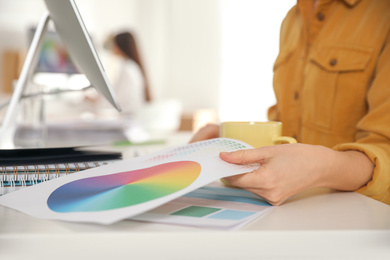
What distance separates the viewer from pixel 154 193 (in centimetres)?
46

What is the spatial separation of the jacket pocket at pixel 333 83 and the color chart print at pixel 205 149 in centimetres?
45

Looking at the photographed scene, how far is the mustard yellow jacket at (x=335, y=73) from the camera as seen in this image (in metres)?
0.80

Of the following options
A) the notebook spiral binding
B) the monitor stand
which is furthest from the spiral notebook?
the monitor stand

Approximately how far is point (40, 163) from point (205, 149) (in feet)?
0.75

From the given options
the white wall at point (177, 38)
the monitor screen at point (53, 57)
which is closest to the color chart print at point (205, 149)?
the monitor screen at point (53, 57)

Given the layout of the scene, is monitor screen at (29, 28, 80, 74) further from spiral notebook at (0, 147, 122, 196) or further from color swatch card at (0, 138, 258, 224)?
color swatch card at (0, 138, 258, 224)

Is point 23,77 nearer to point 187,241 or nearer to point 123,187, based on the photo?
point 123,187

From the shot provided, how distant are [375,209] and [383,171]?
14 cm

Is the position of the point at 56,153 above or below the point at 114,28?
below

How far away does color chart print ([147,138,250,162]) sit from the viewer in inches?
22.5

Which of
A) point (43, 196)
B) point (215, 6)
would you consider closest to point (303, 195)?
point (43, 196)

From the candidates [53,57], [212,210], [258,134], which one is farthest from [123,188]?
[53,57]

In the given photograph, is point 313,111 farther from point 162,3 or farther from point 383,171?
point 162,3

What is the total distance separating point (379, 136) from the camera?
2.36ft
